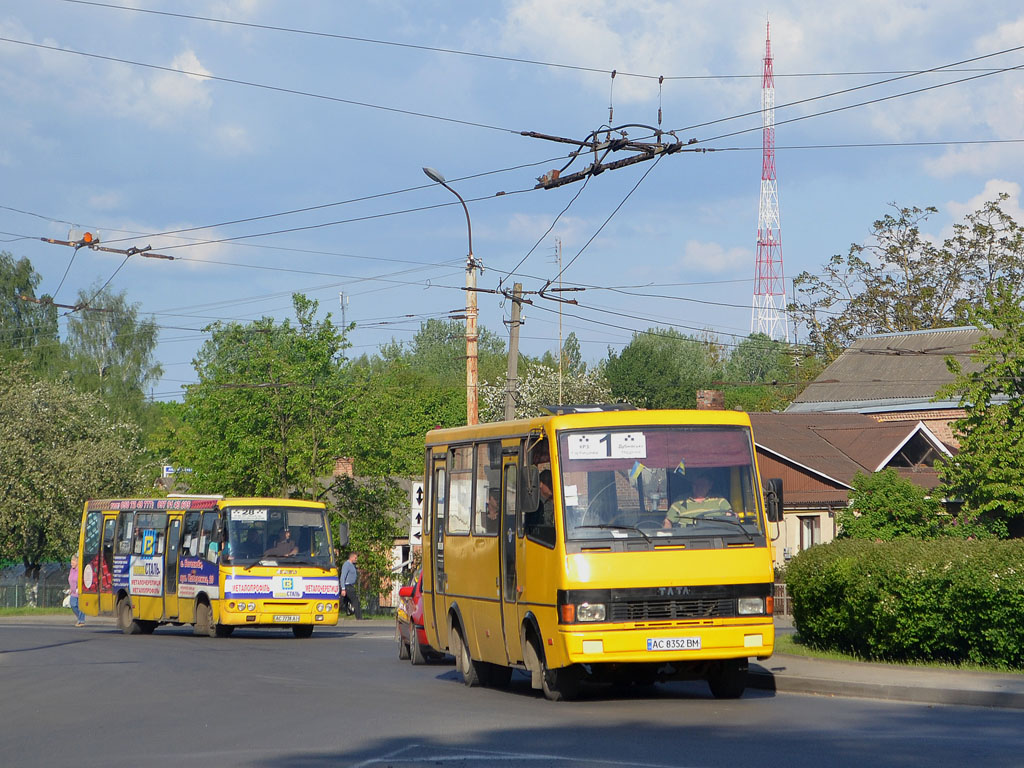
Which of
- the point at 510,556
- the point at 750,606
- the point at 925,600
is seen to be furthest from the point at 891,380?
the point at 750,606

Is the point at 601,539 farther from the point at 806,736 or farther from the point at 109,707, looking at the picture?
the point at 109,707

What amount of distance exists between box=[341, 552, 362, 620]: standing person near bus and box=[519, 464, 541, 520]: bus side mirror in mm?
24111

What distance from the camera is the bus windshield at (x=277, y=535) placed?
1119 inches

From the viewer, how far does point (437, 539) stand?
1716 centimetres

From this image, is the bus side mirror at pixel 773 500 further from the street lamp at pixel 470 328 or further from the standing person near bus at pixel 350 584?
the standing person near bus at pixel 350 584

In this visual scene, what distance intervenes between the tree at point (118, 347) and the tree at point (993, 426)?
6121 cm

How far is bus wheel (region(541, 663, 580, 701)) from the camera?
13766mm

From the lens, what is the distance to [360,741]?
35.9ft

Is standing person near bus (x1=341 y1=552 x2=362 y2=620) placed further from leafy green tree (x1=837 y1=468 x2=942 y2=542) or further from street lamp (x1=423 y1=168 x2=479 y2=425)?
leafy green tree (x1=837 y1=468 x2=942 y2=542)

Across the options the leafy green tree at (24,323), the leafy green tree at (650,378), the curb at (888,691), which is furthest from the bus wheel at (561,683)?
the leafy green tree at (650,378)

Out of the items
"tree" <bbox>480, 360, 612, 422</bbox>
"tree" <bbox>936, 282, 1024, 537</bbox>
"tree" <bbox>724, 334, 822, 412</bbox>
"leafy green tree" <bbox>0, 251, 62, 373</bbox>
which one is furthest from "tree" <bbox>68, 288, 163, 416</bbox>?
"tree" <bbox>936, 282, 1024, 537</bbox>

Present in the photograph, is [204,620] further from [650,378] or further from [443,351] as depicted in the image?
[443,351]

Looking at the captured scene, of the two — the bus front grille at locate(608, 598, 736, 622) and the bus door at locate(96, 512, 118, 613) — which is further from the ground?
the bus door at locate(96, 512, 118, 613)

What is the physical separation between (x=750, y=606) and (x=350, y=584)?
25702mm
